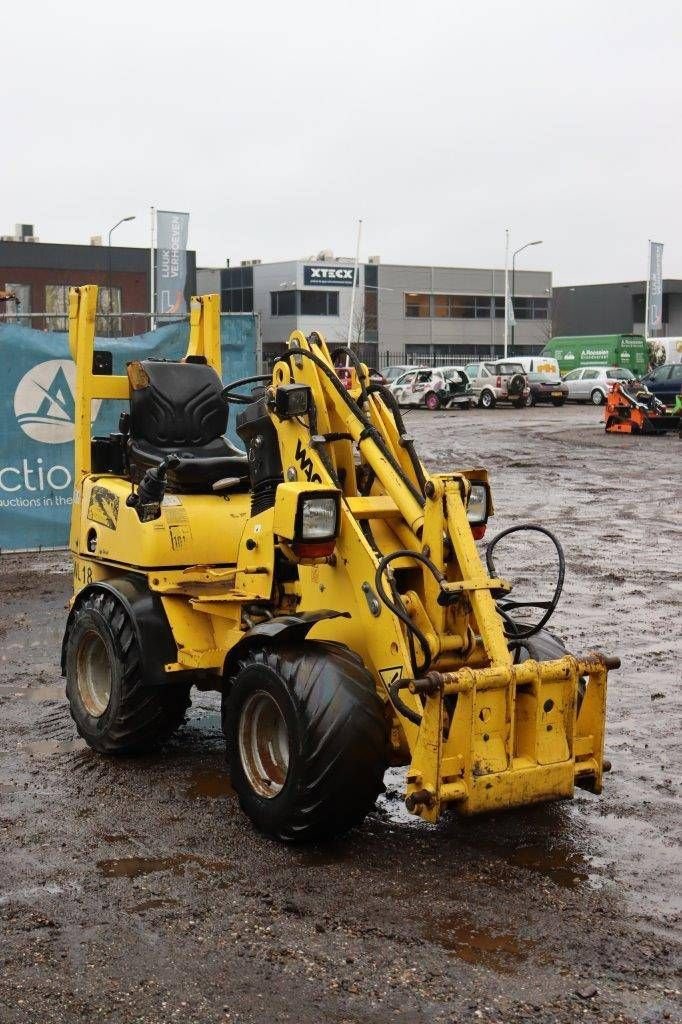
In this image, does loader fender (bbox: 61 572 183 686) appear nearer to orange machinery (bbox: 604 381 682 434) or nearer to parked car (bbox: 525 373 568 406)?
orange machinery (bbox: 604 381 682 434)

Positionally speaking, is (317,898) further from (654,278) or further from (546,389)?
(654,278)

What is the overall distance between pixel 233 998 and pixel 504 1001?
894 millimetres

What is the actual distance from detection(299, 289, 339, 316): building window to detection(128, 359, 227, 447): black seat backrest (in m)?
74.4

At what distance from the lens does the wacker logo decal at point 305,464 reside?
5.93 m

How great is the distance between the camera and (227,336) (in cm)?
1395

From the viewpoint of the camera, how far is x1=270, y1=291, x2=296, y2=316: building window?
265 feet

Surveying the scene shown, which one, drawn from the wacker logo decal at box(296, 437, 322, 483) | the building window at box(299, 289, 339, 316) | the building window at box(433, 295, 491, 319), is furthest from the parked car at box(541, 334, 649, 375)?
the wacker logo decal at box(296, 437, 322, 483)

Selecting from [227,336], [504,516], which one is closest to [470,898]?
[227,336]

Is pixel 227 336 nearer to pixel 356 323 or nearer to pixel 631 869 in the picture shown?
pixel 631 869

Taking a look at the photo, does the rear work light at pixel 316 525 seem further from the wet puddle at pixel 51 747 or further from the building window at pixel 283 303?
the building window at pixel 283 303

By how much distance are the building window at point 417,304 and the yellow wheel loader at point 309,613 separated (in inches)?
3174

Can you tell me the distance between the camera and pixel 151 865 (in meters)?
5.45

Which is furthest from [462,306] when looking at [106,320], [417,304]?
[106,320]

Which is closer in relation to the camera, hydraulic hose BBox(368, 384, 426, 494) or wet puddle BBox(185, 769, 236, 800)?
hydraulic hose BBox(368, 384, 426, 494)
